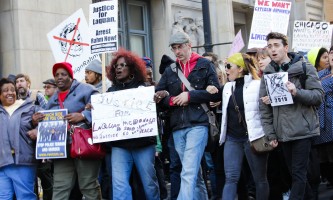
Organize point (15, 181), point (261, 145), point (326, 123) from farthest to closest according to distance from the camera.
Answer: point (326, 123) < point (15, 181) < point (261, 145)

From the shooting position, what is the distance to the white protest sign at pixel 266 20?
509 inches

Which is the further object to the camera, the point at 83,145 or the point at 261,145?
the point at 83,145

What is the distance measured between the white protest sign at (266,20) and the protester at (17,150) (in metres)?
5.85

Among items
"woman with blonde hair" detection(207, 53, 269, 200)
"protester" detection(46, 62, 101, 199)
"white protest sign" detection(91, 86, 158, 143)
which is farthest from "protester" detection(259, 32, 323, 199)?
"protester" detection(46, 62, 101, 199)

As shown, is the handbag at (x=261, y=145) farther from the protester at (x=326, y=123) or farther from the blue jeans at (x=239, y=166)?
the protester at (x=326, y=123)

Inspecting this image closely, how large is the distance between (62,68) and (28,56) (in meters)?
6.09

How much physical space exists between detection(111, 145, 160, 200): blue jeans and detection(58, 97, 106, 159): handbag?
0.63 feet

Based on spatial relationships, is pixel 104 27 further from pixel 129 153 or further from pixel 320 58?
pixel 320 58

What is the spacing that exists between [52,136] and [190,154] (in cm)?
161

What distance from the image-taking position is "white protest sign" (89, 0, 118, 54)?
31.2 feet

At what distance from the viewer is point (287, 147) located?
7.51m

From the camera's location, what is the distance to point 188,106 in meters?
7.84

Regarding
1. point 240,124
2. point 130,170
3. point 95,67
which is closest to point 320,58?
point 240,124

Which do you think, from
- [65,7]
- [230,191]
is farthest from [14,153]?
[65,7]
